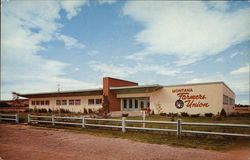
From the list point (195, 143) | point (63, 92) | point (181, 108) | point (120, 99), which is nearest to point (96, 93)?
point (120, 99)

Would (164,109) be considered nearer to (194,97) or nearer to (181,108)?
(181,108)

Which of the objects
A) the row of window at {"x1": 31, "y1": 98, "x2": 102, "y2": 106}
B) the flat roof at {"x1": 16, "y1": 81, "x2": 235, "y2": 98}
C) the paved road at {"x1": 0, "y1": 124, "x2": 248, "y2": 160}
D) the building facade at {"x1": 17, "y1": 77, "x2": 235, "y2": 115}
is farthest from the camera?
the row of window at {"x1": 31, "y1": 98, "x2": 102, "y2": 106}

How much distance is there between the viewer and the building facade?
74.8 feet

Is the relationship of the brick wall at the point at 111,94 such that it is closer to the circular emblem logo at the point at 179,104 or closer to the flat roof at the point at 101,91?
the flat roof at the point at 101,91

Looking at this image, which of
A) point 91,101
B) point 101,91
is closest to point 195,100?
point 101,91

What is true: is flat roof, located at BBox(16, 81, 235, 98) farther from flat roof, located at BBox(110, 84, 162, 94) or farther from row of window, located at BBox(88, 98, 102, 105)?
row of window, located at BBox(88, 98, 102, 105)

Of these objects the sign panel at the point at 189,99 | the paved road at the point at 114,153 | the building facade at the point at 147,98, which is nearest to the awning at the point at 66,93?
the building facade at the point at 147,98

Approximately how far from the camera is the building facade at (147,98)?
74.8 ft

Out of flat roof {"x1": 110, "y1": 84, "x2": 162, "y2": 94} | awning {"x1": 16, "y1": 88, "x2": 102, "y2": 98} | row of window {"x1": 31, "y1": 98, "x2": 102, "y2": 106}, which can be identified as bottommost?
row of window {"x1": 31, "y1": 98, "x2": 102, "y2": 106}

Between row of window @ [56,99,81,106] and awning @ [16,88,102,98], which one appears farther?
row of window @ [56,99,81,106]

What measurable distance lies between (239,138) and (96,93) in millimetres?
26482

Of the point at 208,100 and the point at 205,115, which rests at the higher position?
the point at 208,100

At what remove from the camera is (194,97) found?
23.8m

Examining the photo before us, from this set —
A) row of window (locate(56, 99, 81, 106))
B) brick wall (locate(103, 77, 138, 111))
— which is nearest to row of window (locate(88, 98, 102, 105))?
brick wall (locate(103, 77, 138, 111))
